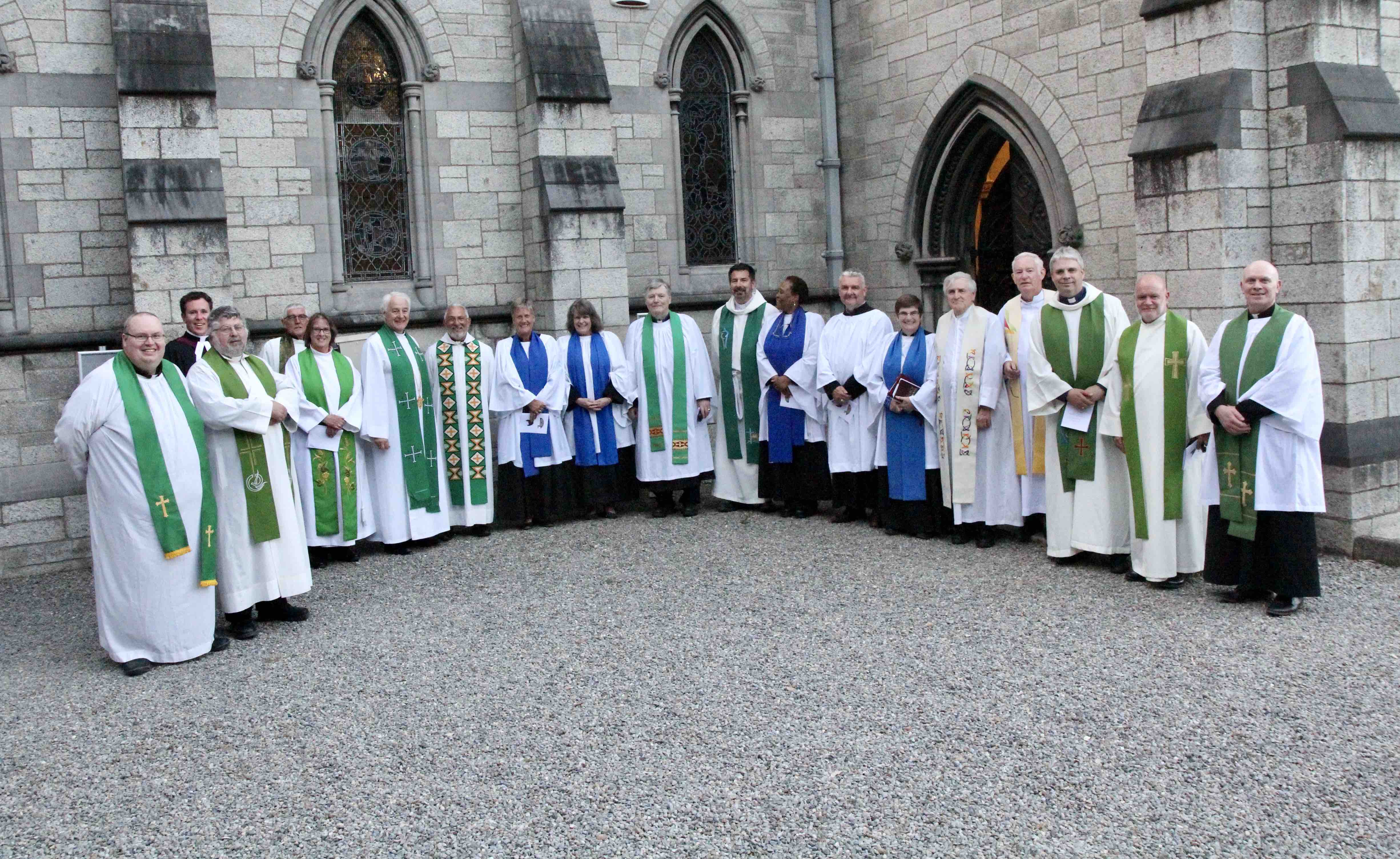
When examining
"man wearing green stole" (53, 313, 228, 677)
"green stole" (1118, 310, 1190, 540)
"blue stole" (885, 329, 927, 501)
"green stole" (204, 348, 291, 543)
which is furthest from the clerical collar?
"man wearing green stole" (53, 313, 228, 677)

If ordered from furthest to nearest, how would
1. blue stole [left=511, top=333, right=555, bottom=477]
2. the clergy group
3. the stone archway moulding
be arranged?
the stone archway moulding → blue stole [left=511, top=333, right=555, bottom=477] → the clergy group

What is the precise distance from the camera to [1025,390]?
314 inches

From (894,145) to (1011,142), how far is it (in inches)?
53.7

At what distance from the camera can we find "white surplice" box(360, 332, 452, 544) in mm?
8828

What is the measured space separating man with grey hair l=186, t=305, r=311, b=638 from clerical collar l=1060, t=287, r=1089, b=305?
4402 mm

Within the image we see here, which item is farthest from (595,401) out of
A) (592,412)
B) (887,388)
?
(887,388)

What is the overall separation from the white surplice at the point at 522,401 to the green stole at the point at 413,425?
564mm

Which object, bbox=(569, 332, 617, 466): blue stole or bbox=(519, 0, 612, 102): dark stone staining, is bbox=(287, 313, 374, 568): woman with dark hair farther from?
bbox=(519, 0, 612, 102): dark stone staining

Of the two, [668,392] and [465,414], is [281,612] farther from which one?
[668,392]

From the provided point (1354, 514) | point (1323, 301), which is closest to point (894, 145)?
point (1323, 301)

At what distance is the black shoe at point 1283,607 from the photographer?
6305 mm

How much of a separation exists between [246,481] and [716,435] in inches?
164

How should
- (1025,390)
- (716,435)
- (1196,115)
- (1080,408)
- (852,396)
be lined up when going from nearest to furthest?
(1080,408)
(1196,115)
(1025,390)
(852,396)
(716,435)

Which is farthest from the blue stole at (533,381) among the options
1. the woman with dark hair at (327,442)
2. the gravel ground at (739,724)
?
the gravel ground at (739,724)
